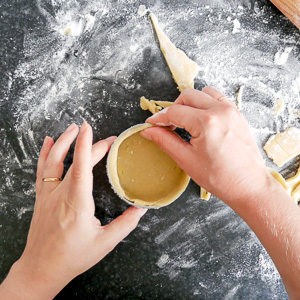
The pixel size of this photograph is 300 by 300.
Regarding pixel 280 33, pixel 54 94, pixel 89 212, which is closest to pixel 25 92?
pixel 54 94

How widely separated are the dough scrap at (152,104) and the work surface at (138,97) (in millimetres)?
30

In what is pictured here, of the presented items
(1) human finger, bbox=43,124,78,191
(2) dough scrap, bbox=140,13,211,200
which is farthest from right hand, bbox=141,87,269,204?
(1) human finger, bbox=43,124,78,191

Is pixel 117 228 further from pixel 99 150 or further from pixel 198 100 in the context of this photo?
pixel 198 100

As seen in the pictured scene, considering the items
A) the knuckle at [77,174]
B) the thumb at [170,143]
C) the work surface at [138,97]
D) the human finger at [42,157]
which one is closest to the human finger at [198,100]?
the thumb at [170,143]

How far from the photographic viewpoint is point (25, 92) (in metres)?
1.15

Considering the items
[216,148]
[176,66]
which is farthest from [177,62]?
[216,148]

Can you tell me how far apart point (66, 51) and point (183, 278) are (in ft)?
3.23

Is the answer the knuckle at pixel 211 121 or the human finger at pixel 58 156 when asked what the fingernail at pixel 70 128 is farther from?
the knuckle at pixel 211 121

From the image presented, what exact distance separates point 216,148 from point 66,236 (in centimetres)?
51

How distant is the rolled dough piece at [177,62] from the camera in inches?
46.2

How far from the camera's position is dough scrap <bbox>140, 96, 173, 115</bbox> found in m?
1.16

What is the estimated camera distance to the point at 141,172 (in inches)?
40.9

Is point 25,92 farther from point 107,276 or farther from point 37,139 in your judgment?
point 107,276

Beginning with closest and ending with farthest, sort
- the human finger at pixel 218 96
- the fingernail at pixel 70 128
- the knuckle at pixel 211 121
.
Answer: the knuckle at pixel 211 121, the human finger at pixel 218 96, the fingernail at pixel 70 128
